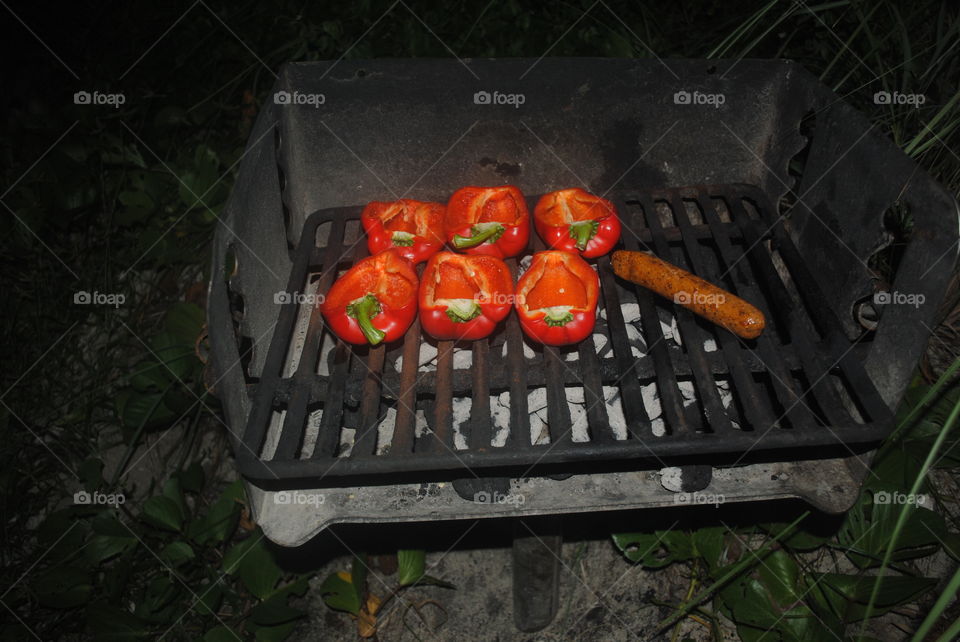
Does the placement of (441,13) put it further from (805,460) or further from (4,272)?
(805,460)

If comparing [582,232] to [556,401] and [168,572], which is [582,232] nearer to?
[556,401]

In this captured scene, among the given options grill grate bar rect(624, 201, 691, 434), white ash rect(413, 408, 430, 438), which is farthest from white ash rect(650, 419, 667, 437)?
white ash rect(413, 408, 430, 438)

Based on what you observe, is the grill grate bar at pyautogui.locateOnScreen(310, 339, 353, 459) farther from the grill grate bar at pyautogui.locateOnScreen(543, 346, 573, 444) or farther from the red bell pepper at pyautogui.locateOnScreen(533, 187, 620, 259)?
the red bell pepper at pyautogui.locateOnScreen(533, 187, 620, 259)

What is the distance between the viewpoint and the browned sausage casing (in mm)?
1671

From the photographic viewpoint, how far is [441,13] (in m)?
4.21

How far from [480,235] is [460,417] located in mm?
600

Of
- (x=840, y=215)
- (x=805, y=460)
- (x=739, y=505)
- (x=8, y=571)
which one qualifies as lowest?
(x=8, y=571)

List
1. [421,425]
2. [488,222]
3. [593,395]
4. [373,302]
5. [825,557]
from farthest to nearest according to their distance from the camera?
[825,557] < [488,222] < [421,425] < [373,302] < [593,395]

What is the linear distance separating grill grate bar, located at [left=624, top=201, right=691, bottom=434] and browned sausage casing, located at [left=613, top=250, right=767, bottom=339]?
0.06 metres

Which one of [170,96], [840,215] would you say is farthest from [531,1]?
[840,215]

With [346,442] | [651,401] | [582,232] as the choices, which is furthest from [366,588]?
[582,232]

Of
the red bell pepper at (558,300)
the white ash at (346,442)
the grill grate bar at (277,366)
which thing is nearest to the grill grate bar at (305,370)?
the grill grate bar at (277,366)

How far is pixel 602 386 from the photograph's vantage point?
179 centimetres

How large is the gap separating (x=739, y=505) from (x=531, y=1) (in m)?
3.48
